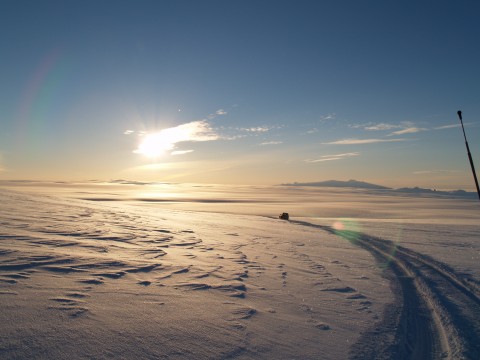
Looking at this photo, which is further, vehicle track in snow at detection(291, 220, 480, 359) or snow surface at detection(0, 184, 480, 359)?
vehicle track in snow at detection(291, 220, 480, 359)

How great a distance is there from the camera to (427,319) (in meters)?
5.75

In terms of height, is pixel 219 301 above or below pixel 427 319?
above

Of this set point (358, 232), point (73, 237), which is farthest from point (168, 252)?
point (358, 232)

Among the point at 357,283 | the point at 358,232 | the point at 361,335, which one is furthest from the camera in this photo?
the point at 358,232

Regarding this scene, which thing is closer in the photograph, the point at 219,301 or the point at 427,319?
the point at 427,319

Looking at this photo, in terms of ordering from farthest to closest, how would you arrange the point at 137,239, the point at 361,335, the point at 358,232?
the point at 358,232
the point at 137,239
the point at 361,335

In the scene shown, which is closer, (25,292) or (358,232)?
(25,292)

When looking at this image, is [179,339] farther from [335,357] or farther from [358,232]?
[358,232]

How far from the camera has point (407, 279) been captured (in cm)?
852

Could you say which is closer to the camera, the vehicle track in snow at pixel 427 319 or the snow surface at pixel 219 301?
the snow surface at pixel 219 301

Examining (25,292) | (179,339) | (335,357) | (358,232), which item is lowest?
(358,232)

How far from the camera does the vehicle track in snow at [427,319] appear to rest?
15.1ft

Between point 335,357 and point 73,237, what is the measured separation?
9108 millimetres

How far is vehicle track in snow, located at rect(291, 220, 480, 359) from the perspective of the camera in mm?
4602
